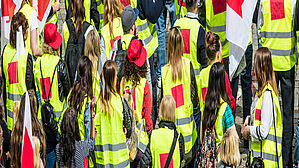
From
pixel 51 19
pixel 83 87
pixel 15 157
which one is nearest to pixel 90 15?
pixel 51 19

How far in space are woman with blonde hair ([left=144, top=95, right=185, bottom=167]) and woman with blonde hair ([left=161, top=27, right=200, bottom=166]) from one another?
0.89 metres

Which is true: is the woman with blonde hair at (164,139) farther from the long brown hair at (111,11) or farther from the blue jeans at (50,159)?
the long brown hair at (111,11)

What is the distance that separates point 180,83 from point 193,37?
804 millimetres

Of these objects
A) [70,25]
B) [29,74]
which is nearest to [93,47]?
[70,25]

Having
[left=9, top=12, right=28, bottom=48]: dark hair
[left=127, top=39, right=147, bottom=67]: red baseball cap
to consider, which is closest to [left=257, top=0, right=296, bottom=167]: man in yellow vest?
[left=127, top=39, right=147, bottom=67]: red baseball cap

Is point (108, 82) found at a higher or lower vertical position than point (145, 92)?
higher

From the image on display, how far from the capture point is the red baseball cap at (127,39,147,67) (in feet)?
22.8

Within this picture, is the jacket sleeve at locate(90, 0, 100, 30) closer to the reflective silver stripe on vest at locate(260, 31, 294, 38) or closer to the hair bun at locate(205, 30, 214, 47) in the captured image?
the hair bun at locate(205, 30, 214, 47)

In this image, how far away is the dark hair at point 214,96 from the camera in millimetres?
6430

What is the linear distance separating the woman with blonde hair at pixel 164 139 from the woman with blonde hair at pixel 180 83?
885 millimetres

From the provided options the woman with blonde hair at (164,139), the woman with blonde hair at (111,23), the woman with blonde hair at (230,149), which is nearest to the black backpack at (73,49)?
the woman with blonde hair at (111,23)

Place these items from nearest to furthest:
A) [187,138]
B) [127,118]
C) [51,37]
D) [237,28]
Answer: [127,118], [237,28], [187,138], [51,37]

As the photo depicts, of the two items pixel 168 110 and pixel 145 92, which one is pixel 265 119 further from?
pixel 145 92

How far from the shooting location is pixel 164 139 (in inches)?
247
